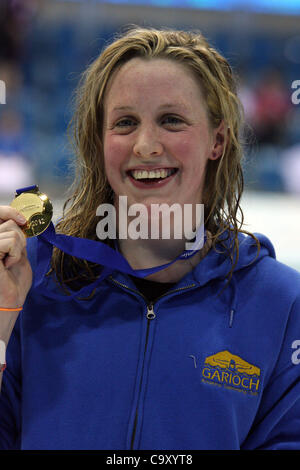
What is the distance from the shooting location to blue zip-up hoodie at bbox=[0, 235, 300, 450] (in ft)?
3.39

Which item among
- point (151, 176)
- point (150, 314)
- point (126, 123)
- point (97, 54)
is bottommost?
point (150, 314)

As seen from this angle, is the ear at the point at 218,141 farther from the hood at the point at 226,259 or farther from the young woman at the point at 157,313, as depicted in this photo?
the hood at the point at 226,259

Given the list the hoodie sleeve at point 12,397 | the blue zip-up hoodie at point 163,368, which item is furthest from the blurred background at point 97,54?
the hoodie sleeve at point 12,397

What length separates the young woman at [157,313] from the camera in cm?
104

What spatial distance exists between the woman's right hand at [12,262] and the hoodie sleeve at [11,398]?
89 mm

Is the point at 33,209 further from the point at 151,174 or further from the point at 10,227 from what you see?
the point at 151,174

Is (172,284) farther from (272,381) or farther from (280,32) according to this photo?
(280,32)

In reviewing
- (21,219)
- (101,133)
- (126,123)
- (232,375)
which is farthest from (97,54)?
(232,375)

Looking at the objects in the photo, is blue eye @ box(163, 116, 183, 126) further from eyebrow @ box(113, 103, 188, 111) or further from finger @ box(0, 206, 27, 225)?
finger @ box(0, 206, 27, 225)

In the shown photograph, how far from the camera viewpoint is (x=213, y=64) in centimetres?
116

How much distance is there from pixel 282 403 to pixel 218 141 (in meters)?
0.54

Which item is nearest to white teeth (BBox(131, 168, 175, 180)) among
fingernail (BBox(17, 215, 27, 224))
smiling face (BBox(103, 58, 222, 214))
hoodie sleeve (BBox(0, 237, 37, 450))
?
smiling face (BBox(103, 58, 222, 214))

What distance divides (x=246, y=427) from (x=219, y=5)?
602 cm

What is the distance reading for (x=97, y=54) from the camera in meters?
4.55
